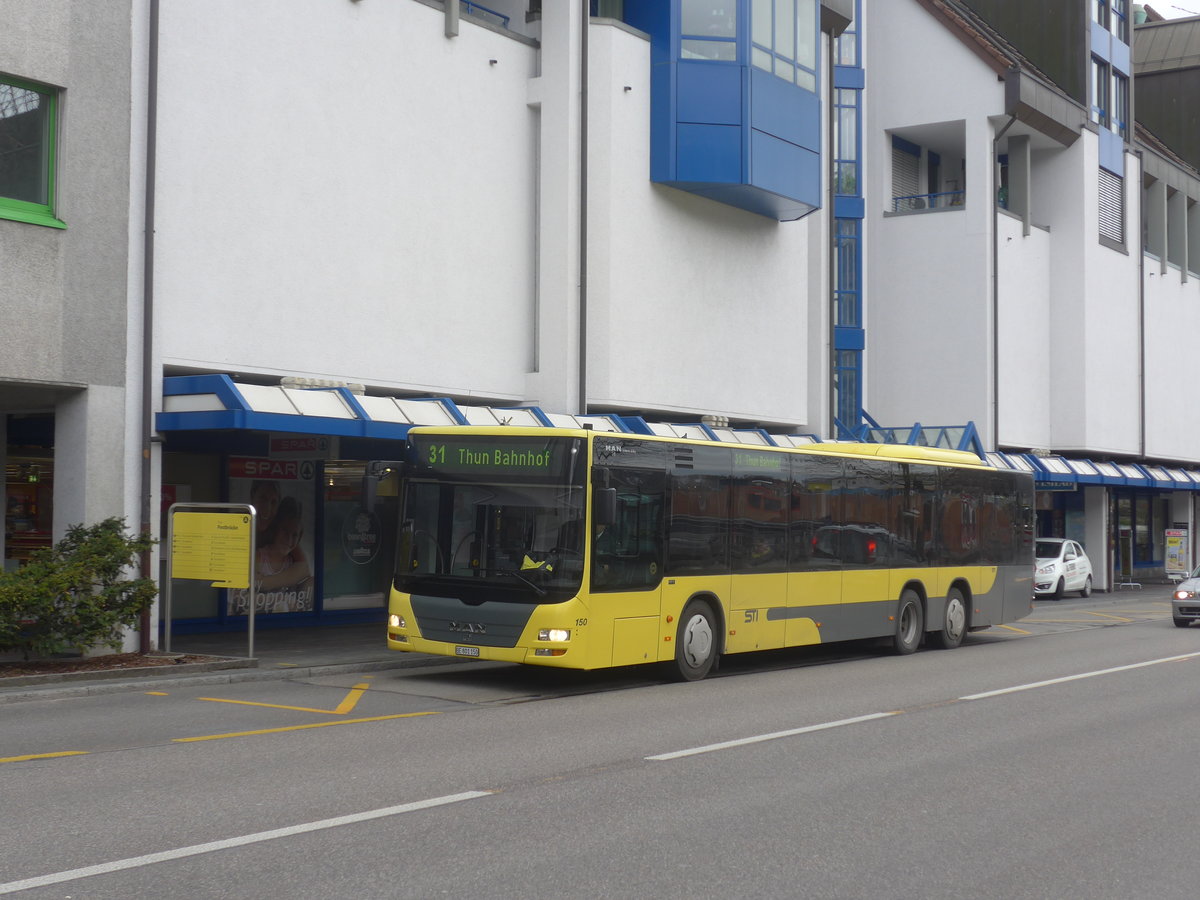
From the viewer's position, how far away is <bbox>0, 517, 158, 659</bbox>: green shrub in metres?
13.9

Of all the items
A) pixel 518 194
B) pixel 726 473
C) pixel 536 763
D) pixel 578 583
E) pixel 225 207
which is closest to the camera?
pixel 536 763

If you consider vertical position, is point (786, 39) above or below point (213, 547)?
above

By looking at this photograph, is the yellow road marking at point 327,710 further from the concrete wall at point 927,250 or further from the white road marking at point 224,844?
the concrete wall at point 927,250

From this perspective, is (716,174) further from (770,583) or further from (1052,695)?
(1052,695)

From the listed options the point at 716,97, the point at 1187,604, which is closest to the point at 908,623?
the point at 1187,604

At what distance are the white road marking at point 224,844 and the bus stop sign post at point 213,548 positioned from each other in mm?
8322

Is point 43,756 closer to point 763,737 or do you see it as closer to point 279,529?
point 763,737

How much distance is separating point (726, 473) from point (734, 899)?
1013 cm

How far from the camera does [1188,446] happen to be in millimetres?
48719

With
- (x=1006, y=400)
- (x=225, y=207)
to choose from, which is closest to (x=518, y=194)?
(x=225, y=207)

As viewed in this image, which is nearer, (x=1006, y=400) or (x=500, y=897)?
(x=500, y=897)

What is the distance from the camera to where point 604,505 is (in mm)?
13422

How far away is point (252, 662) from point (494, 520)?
12.3ft

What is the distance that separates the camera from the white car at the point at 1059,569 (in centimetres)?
3622
